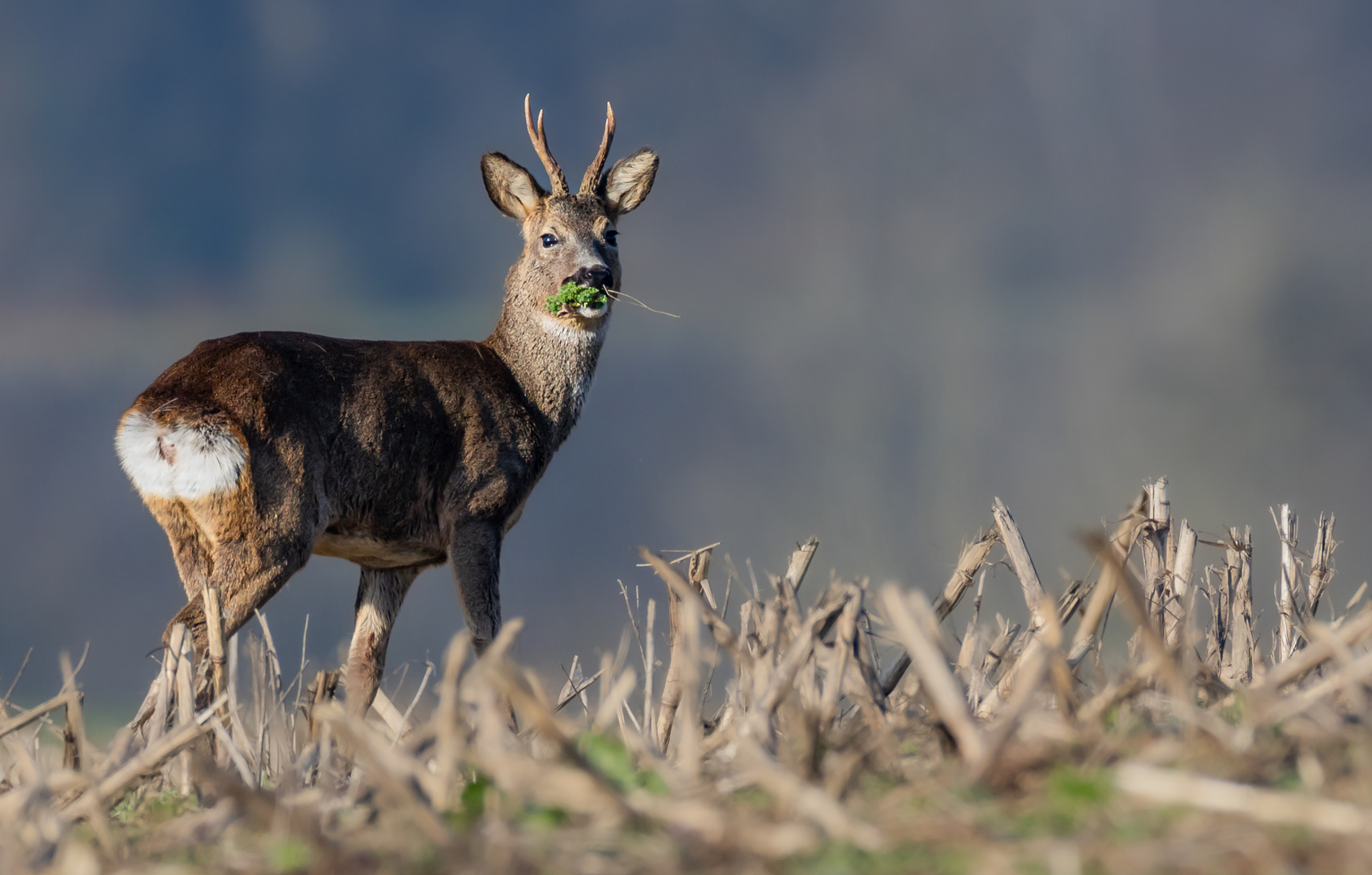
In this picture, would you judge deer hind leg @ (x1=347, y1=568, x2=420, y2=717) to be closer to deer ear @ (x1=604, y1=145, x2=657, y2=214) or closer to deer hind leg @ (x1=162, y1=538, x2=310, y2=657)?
deer hind leg @ (x1=162, y1=538, x2=310, y2=657)

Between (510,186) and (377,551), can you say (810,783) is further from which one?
(510,186)

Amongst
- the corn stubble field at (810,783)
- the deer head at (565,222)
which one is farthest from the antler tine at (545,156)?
the corn stubble field at (810,783)

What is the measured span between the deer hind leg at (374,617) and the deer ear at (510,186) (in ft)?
8.31

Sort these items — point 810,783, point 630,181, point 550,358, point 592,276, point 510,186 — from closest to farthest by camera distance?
point 810,783 < point 592,276 < point 550,358 < point 510,186 < point 630,181

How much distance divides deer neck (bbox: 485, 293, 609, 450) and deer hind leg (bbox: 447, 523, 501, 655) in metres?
0.93

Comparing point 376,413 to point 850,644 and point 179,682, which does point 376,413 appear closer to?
point 179,682

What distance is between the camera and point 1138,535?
5.00 metres

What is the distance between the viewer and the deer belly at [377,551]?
667 cm

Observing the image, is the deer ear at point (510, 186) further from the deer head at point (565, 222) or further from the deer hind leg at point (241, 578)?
the deer hind leg at point (241, 578)

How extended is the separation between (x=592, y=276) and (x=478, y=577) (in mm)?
1948

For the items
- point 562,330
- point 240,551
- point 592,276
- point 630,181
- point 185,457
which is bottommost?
point 240,551

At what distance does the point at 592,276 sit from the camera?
7.71 metres

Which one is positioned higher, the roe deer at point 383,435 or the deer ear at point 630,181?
the deer ear at point 630,181

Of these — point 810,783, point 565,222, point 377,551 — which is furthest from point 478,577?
point 810,783
